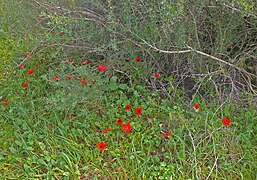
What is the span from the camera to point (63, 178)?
1945mm

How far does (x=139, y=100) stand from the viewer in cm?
244

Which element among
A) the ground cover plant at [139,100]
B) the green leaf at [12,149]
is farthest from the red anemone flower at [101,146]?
the green leaf at [12,149]

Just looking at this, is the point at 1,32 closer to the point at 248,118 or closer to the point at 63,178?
the point at 63,178

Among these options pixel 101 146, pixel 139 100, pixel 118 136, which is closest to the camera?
pixel 101 146

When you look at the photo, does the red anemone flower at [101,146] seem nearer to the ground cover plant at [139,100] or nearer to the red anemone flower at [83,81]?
the ground cover plant at [139,100]

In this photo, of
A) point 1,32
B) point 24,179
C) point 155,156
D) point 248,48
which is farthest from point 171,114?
point 1,32

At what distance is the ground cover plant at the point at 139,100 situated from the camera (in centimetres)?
199

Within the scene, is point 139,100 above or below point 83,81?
below

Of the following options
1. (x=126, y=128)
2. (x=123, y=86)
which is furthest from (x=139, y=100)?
(x=126, y=128)

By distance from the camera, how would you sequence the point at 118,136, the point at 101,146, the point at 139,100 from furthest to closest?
the point at 139,100 → the point at 118,136 → the point at 101,146

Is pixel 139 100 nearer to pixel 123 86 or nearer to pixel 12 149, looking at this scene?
pixel 123 86

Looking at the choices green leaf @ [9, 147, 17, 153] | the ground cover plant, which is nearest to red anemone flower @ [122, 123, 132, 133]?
the ground cover plant

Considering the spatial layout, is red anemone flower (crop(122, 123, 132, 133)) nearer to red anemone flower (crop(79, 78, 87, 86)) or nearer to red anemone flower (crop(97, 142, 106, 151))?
red anemone flower (crop(97, 142, 106, 151))

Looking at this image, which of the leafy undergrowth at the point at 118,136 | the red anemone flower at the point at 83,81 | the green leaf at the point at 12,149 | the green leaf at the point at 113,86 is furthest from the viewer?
the green leaf at the point at 113,86
